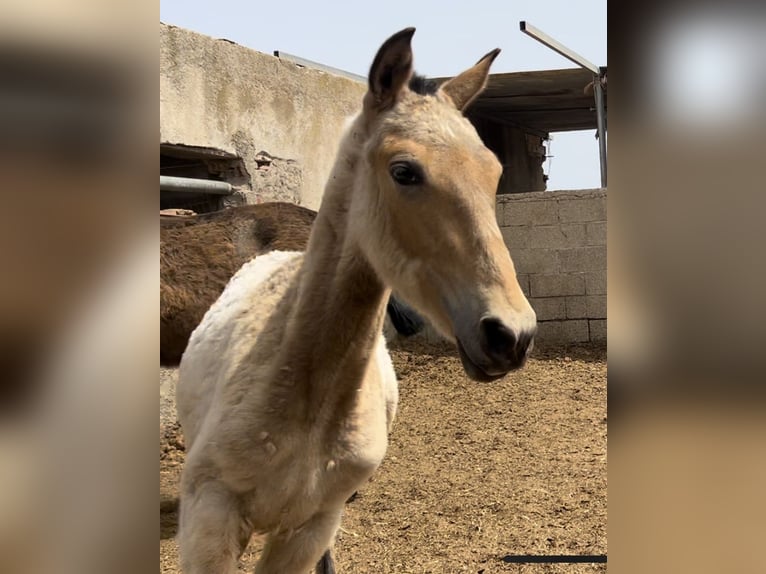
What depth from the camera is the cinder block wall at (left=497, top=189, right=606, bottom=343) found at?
7145 mm

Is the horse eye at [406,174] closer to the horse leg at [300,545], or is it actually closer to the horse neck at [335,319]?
the horse neck at [335,319]

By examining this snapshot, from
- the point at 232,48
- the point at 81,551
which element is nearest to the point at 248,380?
the point at 81,551

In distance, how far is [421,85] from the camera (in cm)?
218

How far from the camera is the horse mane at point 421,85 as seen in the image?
7.09 feet

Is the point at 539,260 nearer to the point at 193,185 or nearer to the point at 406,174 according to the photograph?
the point at 193,185

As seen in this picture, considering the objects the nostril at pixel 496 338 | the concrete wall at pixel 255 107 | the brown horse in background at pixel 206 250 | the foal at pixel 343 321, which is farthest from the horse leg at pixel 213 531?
the concrete wall at pixel 255 107

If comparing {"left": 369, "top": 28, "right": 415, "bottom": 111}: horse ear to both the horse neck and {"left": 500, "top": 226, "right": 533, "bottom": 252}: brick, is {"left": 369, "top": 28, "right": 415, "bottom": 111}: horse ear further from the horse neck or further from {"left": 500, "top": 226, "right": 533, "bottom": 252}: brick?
{"left": 500, "top": 226, "right": 533, "bottom": 252}: brick

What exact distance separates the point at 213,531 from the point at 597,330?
5.73 metres

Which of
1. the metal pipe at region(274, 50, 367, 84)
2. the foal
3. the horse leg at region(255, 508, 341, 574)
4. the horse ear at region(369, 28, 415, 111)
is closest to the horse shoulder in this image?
the foal

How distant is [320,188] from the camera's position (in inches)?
249

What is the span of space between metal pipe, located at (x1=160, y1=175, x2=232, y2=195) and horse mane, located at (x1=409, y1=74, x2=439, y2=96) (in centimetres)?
268

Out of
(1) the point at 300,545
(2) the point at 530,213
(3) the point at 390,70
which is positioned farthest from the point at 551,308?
(3) the point at 390,70

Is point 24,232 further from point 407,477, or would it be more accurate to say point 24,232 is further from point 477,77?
point 407,477

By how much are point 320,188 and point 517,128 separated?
5.46m
